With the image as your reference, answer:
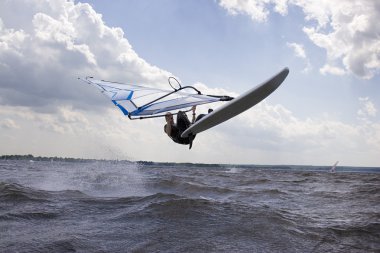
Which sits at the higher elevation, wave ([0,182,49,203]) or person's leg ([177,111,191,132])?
person's leg ([177,111,191,132])

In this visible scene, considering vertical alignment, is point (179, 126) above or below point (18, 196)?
above

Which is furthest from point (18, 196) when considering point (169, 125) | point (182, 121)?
point (182, 121)

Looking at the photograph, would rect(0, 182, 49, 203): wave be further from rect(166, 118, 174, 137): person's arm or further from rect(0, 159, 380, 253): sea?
rect(166, 118, 174, 137): person's arm

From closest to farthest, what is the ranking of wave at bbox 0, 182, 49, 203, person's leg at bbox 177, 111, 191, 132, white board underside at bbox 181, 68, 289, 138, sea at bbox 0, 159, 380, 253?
sea at bbox 0, 159, 380, 253
white board underside at bbox 181, 68, 289, 138
person's leg at bbox 177, 111, 191, 132
wave at bbox 0, 182, 49, 203

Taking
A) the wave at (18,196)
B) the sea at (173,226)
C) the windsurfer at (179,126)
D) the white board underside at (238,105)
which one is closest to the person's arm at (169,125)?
the windsurfer at (179,126)

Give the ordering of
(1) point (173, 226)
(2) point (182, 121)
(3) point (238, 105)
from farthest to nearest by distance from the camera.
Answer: (2) point (182, 121), (3) point (238, 105), (1) point (173, 226)

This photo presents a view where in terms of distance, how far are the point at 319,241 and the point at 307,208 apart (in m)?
4.58

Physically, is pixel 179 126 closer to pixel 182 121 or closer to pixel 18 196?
pixel 182 121

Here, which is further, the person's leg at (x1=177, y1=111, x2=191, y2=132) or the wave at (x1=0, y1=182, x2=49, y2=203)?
the wave at (x1=0, y1=182, x2=49, y2=203)

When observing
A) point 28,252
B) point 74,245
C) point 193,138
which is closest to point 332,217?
point 193,138

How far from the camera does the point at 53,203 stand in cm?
1025

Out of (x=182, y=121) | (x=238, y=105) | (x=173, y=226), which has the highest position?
(x=238, y=105)

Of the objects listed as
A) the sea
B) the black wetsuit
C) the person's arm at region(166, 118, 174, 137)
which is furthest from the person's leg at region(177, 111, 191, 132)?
the sea

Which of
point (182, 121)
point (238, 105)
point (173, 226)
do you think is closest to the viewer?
point (173, 226)
